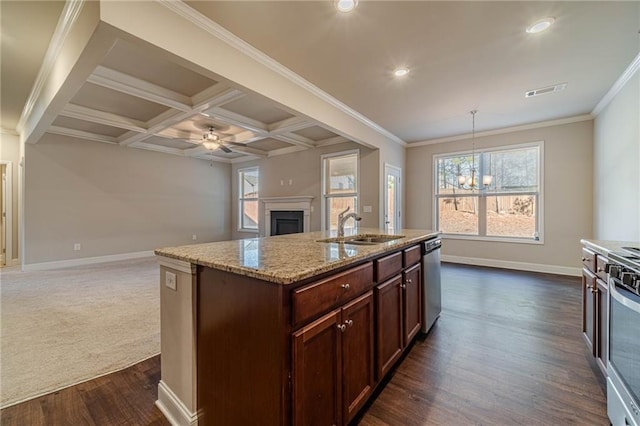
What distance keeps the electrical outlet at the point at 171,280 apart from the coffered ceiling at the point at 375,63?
171 cm

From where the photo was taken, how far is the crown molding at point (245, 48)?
6.93ft

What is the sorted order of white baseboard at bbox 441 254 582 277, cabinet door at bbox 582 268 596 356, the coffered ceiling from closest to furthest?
1. cabinet door at bbox 582 268 596 356
2. the coffered ceiling
3. white baseboard at bbox 441 254 582 277

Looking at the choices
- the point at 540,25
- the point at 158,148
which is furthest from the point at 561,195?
the point at 158,148

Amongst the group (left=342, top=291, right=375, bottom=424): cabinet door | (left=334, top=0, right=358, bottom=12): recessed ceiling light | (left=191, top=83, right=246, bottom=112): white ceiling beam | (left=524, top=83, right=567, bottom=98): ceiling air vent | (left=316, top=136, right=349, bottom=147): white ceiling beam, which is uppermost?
(left=334, top=0, right=358, bottom=12): recessed ceiling light

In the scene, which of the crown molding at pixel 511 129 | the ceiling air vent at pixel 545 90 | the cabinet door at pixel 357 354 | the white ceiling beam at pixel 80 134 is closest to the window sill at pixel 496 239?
the crown molding at pixel 511 129

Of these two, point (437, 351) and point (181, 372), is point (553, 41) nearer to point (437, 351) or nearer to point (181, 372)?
point (437, 351)

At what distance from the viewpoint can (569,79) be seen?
3.32 m

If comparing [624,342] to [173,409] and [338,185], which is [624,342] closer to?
[173,409]

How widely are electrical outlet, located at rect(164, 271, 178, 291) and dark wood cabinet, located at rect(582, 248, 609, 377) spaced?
8.25 feet

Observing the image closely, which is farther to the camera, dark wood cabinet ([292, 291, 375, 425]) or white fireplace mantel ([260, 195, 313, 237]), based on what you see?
white fireplace mantel ([260, 195, 313, 237])

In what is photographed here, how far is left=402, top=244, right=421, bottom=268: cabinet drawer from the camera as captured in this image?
2.08m

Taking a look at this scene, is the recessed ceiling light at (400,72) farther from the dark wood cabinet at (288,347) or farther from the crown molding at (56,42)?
the crown molding at (56,42)

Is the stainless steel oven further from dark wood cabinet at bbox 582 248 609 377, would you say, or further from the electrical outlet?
the electrical outlet

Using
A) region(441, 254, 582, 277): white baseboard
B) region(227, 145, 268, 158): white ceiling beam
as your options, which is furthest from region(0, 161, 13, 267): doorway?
region(441, 254, 582, 277): white baseboard
